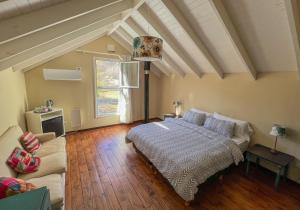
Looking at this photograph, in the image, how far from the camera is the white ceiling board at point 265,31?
5.62 ft

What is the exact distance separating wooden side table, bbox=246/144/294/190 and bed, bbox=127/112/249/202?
0.19m

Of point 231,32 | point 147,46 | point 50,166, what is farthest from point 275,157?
point 50,166

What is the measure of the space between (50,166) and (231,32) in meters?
2.96

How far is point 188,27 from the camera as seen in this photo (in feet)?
8.16

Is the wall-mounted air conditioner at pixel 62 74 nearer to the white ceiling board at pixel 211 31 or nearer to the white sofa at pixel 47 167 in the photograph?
the white sofa at pixel 47 167

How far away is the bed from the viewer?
189 cm

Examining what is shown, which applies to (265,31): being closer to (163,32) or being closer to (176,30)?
(176,30)

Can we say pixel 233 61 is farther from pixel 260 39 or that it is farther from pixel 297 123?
pixel 297 123

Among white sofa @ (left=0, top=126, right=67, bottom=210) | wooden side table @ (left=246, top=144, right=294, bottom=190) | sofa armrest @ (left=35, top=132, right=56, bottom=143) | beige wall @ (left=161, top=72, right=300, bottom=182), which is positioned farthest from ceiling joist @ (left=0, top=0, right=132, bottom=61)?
→ wooden side table @ (left=246, top=144, right=294, bottom=190)

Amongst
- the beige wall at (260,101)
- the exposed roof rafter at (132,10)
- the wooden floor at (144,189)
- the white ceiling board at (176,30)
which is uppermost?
the exposed roof rafter at (132,10)

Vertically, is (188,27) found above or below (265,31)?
above

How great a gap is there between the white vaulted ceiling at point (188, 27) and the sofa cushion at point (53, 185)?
1.33 metres

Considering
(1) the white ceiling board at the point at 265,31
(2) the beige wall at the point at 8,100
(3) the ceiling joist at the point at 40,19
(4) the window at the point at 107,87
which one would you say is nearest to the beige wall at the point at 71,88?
(4) the window at the point at 107,87

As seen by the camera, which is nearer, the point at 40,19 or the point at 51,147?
the point at 40,19
